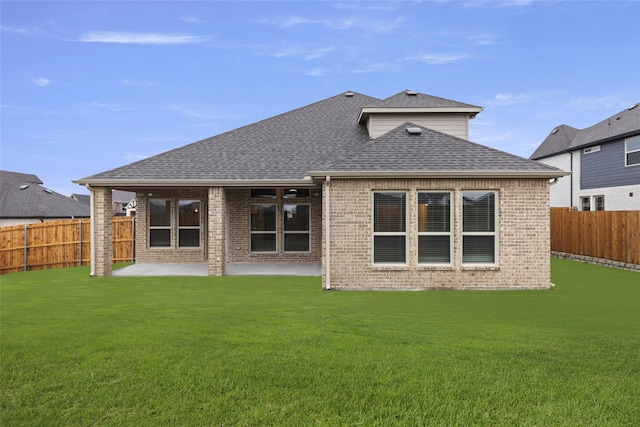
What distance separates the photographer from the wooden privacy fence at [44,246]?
14.8 metres

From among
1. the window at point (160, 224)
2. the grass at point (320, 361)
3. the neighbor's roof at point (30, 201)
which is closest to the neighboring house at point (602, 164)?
the grass at point (320, 361)

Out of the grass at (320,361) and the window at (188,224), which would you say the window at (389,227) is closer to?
the grass at (320,361)

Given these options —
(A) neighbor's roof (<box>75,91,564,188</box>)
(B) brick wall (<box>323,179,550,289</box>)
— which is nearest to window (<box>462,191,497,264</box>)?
(B) brick wall (<box>323,179,550,289</box>)

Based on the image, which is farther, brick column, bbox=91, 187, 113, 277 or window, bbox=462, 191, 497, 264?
brick column, bbox=91, 187, 113, 277

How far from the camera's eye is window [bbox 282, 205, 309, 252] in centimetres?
1576

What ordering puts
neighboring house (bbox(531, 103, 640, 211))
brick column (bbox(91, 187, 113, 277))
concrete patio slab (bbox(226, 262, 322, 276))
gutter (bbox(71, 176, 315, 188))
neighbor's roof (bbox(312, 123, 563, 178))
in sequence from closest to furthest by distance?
neighbor's roof (bbox(312, 123, 563, 178)) → gutter (bbox(71, 176, 315, 188)) → brick column (bbox(91, 187, 113, 277)) → concrete patio slab (bbox(226, 262, 322, 276)) → neighboring house (bbox(531, 103, 640, 211))

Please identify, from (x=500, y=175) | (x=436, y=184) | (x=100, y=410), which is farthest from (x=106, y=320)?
(x=500, y=175)

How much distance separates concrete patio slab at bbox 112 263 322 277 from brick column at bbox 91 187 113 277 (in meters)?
0.60

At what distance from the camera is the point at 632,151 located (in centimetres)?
1891

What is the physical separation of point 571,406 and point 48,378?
17.9 ft

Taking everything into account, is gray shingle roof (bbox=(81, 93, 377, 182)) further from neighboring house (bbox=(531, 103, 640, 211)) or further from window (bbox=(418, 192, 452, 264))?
neighboring house (bbox=(531, 103, 640, 211))

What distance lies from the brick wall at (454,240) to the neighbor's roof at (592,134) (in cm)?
1296

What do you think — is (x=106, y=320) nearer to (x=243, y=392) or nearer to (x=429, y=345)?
(x=243, y=392)

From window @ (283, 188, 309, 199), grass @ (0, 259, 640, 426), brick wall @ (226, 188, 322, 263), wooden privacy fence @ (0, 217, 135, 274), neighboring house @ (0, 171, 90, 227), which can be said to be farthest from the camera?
neighboring house @ (0, 171, 90, 227)
